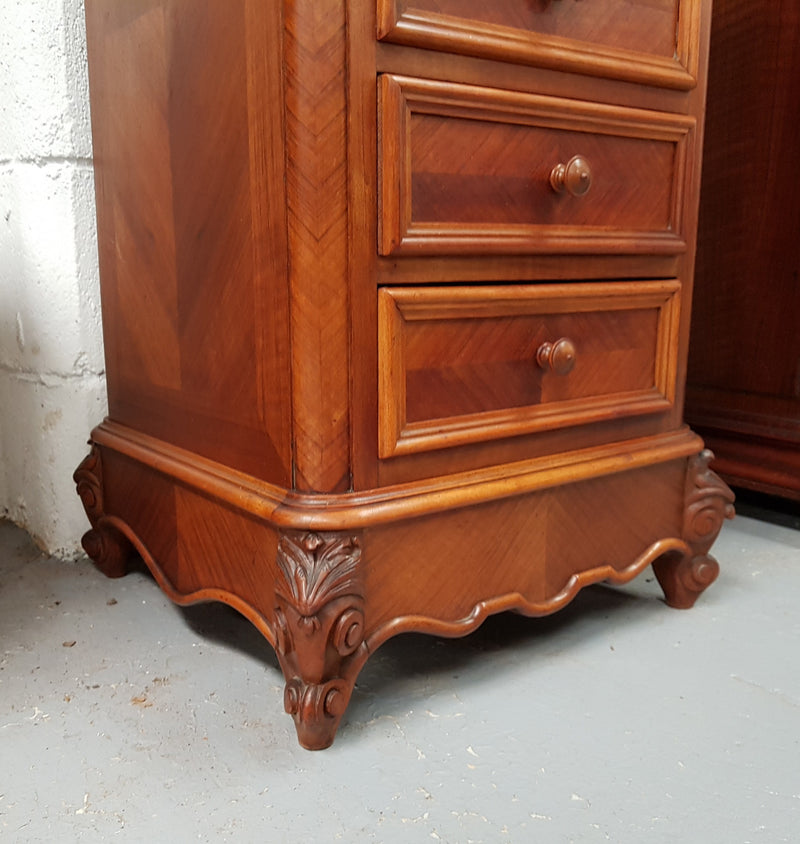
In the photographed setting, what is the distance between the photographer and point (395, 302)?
88 cm

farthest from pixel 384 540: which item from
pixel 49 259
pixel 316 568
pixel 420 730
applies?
pixel 49 259

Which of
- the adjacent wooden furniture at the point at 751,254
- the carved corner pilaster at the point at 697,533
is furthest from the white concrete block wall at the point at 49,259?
the adjacent wooden furniture at the point at 751,254

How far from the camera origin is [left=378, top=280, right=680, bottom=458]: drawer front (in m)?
0.90

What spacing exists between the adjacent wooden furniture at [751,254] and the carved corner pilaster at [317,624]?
0.98 meters

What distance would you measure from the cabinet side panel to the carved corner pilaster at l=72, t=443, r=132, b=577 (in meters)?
0.11

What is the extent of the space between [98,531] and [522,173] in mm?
833

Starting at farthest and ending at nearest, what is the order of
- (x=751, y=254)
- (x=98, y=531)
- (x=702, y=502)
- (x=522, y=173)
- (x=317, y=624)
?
(x=751, y=254) → (x=98, y=531) → (x=702, y=502) → (x=522, y=173) → (x=317, y=624)

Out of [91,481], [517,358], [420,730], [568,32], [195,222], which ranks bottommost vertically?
[420,730]

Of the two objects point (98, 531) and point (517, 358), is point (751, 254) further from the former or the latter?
point (98, 531)

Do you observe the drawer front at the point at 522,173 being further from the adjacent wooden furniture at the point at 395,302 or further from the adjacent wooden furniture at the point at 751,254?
the adjacent wooden furniture at the point at 751,254

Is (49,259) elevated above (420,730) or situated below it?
above

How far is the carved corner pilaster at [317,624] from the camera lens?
86 cm

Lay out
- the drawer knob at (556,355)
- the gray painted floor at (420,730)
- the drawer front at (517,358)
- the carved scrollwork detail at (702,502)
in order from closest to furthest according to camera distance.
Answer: the gray painted floor at (420,730), the drawer front at (517,358), the drawer knob at (556,355), the carved scrollwork detail at (702,502)

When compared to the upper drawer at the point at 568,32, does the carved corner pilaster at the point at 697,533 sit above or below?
below
